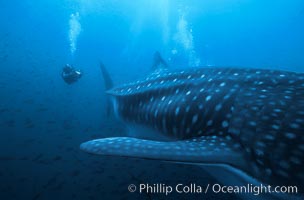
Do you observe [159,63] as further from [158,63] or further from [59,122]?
[59,122]

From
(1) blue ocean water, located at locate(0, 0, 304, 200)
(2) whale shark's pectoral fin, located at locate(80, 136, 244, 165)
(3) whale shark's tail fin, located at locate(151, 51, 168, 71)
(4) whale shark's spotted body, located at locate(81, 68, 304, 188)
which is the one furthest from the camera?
(3) whale shark's tail fin, located at locate(151, 51, 168, 71)

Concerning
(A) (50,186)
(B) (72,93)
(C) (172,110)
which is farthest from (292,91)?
(B) (72,93)

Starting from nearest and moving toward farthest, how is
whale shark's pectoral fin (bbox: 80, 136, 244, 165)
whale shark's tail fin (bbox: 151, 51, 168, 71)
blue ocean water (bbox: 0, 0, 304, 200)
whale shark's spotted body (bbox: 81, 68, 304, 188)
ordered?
whale shark's spotted body (bbox: 81, 68, 304, 188), whale shark's pectoral fin (bbox: 80, 136, 244, 165), blue ocean water (bbox: 0, 0, 304, 200), whale shark's tail fin (bbox: 151, 51, 168, 71)

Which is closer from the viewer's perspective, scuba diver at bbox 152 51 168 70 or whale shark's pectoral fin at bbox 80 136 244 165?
whale shark's pectoral fin at bbox 80 136 244 165

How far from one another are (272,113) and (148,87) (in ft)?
9.56

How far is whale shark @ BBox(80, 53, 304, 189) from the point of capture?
203cm

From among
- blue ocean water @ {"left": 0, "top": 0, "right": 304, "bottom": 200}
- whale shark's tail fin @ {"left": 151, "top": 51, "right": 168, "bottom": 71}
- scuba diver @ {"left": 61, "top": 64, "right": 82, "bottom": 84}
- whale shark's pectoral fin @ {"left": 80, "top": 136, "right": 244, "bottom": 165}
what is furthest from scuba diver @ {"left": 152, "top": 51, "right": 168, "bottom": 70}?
scuba diver @ {"left": 61, "top": 64, "right": 82, "bottom": 84}

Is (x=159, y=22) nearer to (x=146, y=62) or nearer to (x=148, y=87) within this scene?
(x=146, y=62)

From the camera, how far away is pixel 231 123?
106 inches

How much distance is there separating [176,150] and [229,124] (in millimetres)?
915

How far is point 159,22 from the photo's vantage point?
5775cm

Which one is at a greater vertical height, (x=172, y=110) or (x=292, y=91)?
(x=292, y=91)

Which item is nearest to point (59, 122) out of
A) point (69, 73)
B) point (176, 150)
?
point (69, 73)

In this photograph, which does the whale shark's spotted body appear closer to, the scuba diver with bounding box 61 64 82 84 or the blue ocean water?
the blue ocean water
